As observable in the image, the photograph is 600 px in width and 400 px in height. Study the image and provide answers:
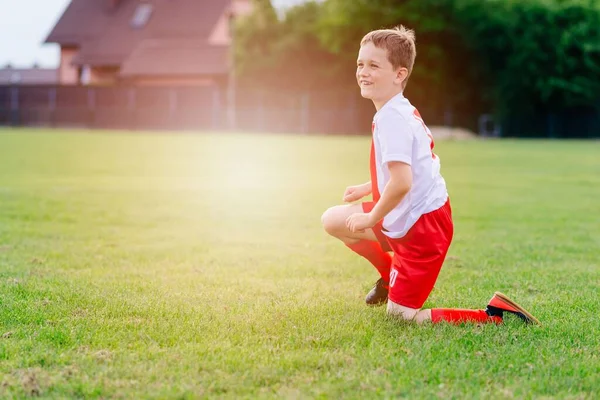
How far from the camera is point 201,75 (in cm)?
4109

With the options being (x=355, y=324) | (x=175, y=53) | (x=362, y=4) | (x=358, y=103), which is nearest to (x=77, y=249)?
(x=355, y=324)

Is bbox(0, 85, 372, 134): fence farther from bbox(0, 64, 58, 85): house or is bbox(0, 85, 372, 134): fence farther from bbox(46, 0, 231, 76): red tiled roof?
bbox(0, 64, 58, 85): house

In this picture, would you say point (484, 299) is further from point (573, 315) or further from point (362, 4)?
point (362, 4)

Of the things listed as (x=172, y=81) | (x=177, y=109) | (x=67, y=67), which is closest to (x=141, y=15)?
(x=67, y=67)

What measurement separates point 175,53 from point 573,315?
131 feet

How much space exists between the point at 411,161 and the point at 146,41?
42.3 metres

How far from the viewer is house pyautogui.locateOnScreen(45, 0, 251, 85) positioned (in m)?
41.6

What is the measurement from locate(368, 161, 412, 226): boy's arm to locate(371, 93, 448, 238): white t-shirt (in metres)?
Answer: 0.05

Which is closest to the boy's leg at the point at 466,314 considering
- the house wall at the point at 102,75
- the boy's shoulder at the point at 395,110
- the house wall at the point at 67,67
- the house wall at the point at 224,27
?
the boy's shoulder at the point at 395,110

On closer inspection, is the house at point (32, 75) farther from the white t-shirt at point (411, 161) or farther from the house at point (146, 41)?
the white t-shirt at point (411, 161)

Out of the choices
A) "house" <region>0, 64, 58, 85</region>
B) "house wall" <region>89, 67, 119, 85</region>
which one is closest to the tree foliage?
"house wall" <region>89, 67, 119, 85</region>

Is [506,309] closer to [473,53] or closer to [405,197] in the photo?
[405,197]

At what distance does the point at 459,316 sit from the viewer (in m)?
3.83

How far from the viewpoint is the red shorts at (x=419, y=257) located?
12.2 feet
